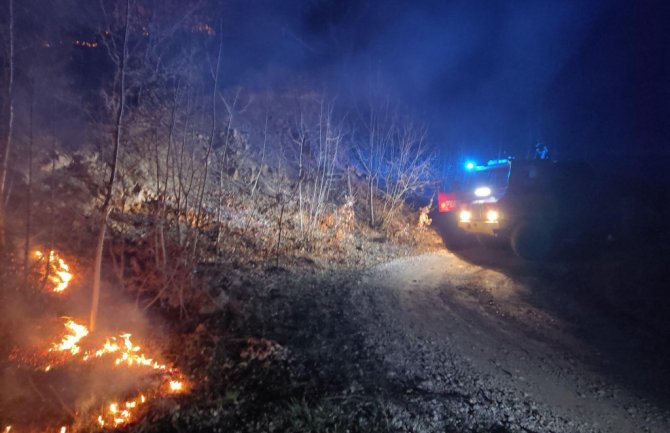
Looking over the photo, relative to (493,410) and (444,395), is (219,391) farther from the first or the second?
(493,410)

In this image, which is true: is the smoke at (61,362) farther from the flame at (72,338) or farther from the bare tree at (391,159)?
the bare tree at (391,159)

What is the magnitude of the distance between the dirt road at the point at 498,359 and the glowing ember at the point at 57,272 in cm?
579

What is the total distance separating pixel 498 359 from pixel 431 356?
0.98 metres

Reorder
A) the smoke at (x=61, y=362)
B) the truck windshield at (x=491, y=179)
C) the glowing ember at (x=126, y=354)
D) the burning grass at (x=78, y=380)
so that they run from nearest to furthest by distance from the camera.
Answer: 1. the burning grass at (x=78, y=380)
2. the smoke at (x=61, y=362)
3. the glowing ember at (x=126, y=354)
4. the truck windshield at (x=491, y=179)

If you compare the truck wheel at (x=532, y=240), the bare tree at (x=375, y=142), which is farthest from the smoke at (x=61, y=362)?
the bare tree at (x=375, y=142)

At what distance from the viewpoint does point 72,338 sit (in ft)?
19.7

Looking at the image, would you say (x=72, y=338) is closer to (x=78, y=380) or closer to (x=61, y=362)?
(x=61, y=362)

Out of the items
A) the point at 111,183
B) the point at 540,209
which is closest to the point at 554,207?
the point at 540,209

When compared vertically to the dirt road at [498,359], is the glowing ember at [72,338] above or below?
above

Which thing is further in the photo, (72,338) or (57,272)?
(57,272)

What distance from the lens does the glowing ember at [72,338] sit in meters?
5.74

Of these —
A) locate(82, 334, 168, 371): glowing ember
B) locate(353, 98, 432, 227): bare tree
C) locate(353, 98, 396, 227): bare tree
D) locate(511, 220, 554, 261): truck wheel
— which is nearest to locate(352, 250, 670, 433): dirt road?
locate(511, 220, 554, 261): truck wheel

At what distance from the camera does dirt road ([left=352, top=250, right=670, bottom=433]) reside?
4.04 m

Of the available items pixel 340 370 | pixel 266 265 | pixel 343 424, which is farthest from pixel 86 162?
pixel 343 424
